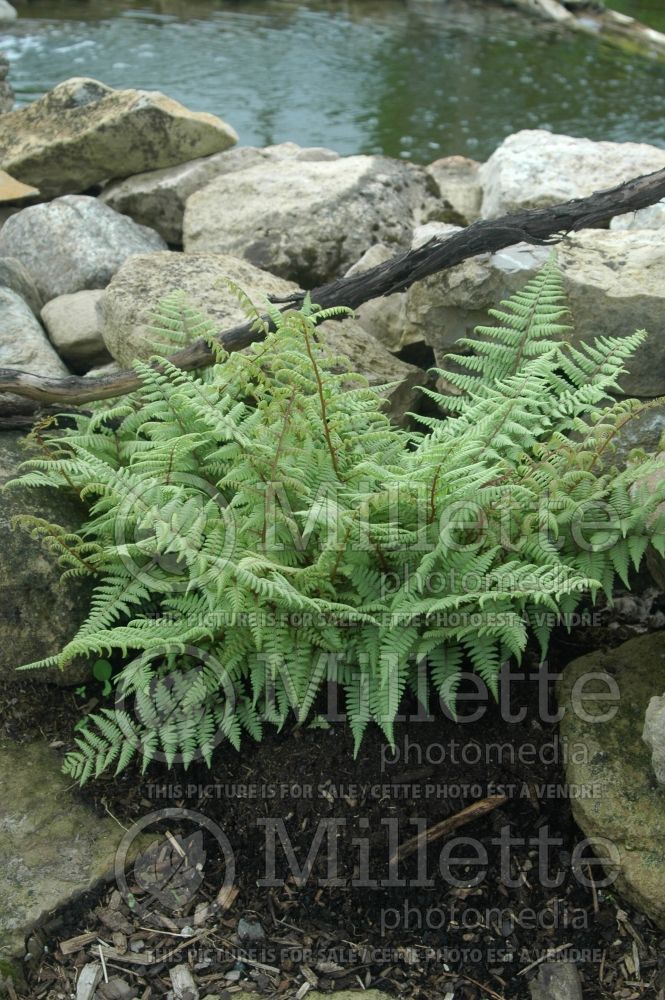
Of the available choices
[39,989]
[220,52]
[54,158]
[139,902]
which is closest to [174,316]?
[139,902]

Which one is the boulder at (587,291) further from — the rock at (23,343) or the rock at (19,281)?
the rock at (19,281)

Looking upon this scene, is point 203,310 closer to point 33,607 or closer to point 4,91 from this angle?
point 33,607

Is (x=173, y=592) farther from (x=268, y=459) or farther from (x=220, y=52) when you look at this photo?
(x=220, y=52)

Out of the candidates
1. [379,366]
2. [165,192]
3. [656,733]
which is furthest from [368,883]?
[165,192]

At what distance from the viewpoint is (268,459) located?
10.9 feet

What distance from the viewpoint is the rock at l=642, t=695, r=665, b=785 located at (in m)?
2.89

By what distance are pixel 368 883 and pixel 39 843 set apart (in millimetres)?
1090

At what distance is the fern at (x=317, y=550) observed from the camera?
3078 mm

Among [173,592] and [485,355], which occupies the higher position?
[485,355]

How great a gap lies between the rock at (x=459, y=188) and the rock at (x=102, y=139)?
5.60 ft

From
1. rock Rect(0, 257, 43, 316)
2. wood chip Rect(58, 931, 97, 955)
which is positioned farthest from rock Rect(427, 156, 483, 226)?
wood chip Rect(58, 931, 97, 955)

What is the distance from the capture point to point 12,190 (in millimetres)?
6926

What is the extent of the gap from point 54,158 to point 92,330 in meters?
2.51

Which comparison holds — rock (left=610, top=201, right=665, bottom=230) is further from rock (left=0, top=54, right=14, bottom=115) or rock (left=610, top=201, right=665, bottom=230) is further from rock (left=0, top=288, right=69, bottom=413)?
rock (left=0, top=54, right=14, bottom=115)
